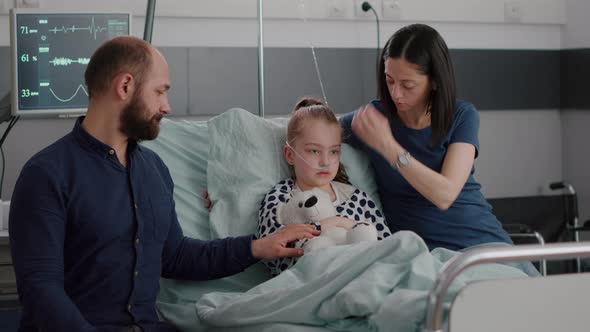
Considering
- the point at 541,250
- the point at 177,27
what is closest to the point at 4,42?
the point at 177,27

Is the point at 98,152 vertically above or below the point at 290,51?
below

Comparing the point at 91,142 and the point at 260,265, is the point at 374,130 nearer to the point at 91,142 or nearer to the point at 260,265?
the point at 260,265

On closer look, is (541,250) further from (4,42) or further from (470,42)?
(470,42)

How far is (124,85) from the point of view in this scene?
206 centimetres

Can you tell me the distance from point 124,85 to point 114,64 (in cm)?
5

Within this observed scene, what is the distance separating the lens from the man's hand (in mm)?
2301

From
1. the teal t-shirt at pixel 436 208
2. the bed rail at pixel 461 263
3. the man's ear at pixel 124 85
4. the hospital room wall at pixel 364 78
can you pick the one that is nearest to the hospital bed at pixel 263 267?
the bed rail at pixel 461 263

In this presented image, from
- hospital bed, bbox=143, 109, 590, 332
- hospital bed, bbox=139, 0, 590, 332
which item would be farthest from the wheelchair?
hospital bed, bbox=143, 109, 590, 332

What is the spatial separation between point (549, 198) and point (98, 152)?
347 centimetres

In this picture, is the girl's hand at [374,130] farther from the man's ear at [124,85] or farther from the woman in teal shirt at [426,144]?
the man's ear at [124,85]

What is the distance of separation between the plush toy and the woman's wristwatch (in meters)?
0.19

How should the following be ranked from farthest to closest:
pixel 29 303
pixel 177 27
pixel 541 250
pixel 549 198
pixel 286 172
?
pixel 549 198, pixel 177 27, pixel 286 172, pixel 29 303, pixel 541 250

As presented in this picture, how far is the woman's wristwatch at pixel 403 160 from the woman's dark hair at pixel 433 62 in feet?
0.48

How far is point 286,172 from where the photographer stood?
2.63 meters
